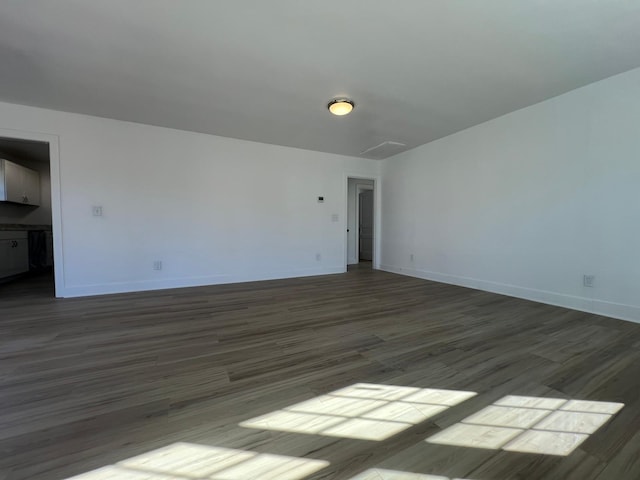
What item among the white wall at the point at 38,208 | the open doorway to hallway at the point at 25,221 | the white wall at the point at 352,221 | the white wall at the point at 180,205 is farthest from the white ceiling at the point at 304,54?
the white wall at the point at 352,221

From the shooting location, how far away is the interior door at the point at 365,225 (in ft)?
24.2

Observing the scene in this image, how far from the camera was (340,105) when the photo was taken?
3.02 metres

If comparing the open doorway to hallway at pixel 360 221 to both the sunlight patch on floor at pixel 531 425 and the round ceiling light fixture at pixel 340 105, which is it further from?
the sunlight patch on floor at pixel 531 425

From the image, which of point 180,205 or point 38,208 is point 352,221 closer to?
point 180,205

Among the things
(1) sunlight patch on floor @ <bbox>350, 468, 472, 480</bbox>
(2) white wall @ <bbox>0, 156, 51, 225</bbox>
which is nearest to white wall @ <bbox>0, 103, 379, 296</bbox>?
(2) white wall @ <bbox>0, 156, 51, 225</bbox>

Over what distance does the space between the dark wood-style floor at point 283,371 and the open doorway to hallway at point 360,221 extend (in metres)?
3.85

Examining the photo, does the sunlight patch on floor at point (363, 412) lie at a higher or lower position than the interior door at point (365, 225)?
lower

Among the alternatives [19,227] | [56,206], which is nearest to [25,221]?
[19,227]

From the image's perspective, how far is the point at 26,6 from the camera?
177 cm

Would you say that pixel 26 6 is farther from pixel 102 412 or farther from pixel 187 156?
pixel 102 412

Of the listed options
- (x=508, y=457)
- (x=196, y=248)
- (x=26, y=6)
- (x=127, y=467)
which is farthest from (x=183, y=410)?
(x=196, y=248)

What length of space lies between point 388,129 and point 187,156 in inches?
125

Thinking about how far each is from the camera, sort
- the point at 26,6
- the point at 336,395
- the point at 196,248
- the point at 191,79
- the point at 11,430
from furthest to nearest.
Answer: the point at 196,248, the point at 191,79, the point at 26,6, the point at 336,395, the point at 11,430

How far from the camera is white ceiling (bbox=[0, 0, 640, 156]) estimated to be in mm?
1830
